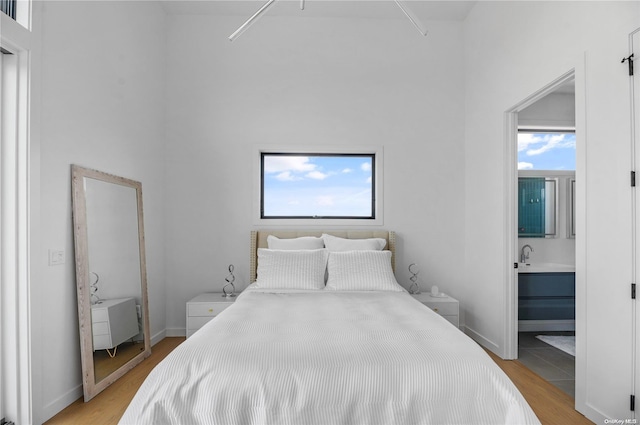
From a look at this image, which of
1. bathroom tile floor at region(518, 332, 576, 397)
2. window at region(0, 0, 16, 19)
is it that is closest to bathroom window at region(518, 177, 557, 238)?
bathroom tile floor at region(518, 332, 576, 397)

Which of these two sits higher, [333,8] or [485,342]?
[333,8]

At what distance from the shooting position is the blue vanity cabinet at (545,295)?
4164mm

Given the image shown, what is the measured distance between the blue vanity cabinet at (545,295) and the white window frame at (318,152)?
1.63 m

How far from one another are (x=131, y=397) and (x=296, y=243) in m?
1.91

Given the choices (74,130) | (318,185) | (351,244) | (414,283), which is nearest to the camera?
(74,130)

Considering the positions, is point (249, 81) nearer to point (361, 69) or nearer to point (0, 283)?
point (361, 69)

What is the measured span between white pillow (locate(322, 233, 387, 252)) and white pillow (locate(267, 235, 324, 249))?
0.29 ft

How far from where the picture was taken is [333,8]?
13.9 feet

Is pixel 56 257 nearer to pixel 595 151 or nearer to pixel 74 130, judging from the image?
pixel 74 130

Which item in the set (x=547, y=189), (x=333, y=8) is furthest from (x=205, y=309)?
(x=547, y=189)

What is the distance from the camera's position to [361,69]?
174 inches

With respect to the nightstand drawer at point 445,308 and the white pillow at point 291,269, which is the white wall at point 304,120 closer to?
the nightstand drawer at point 445,308

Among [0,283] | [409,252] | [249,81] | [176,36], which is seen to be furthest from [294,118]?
[0,283]

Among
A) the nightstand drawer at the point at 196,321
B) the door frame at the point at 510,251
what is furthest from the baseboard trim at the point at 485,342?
the nightstand drawer at the point at 196,321
